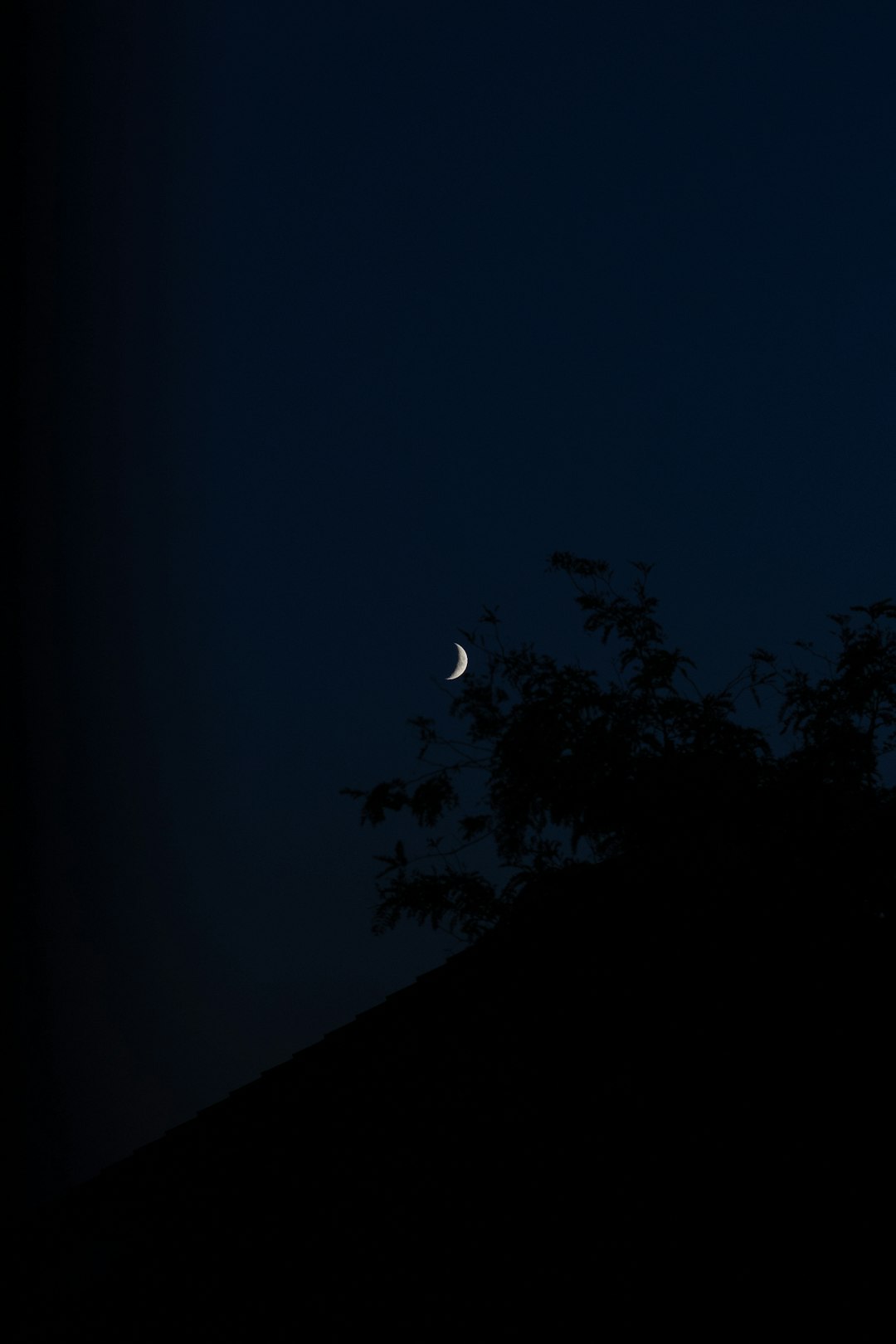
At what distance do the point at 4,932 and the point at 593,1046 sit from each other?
6089 inches

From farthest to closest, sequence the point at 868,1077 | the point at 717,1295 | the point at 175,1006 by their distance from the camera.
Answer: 1. the point at 175,1006
2. the point at 868,1077
3. the point at 717,1295

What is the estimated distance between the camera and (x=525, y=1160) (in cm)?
599

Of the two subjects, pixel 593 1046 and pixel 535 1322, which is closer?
pixel 535 1322

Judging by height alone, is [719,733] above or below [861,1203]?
above

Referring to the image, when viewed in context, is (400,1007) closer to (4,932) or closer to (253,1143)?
(253,1143)

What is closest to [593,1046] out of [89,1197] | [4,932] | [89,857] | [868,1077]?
[868,1077]

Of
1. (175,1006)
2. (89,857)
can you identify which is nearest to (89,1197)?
(175,1006)

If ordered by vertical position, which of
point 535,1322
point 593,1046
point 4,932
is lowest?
point 535,1322

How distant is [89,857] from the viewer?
182 m

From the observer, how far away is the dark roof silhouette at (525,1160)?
5262mm

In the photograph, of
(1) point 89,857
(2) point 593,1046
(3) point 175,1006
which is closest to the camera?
(2) point 593,1046

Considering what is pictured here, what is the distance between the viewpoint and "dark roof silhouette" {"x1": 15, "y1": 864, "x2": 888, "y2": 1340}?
526 cm

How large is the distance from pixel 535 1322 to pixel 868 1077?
2.29 m

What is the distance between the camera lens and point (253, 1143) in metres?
6.95
